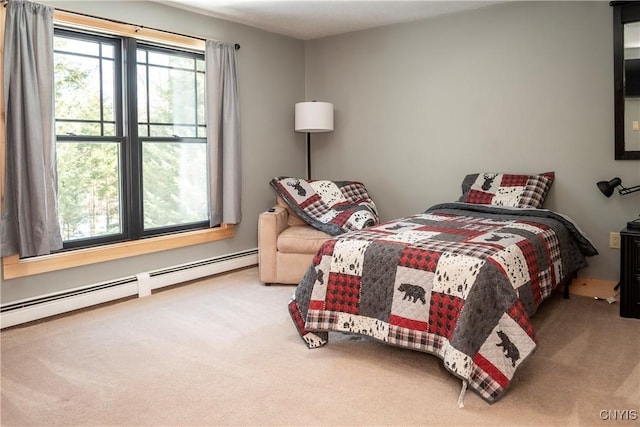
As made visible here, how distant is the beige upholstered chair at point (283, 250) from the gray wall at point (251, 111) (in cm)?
66

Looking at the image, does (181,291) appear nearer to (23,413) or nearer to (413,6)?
(23,413)

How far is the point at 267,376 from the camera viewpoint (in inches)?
100

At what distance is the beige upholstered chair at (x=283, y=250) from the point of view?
4.17 metres

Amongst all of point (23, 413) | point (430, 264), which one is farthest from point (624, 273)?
point (23, 413)

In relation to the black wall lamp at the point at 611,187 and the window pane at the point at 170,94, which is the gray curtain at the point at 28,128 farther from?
the black wall lamp at the point at 611,187

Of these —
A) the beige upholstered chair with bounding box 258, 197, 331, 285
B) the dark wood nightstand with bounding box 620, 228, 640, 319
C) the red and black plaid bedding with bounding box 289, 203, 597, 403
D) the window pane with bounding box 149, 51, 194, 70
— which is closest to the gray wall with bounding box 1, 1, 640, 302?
the window pane with bounding box 149, 51, 194, 70

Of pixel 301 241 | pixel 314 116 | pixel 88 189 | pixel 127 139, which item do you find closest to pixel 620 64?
pixel 314 116

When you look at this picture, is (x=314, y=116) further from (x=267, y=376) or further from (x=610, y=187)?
(x=267, y=376)

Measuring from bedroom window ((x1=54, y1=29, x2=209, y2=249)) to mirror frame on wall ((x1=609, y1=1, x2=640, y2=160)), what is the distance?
10.5 ft

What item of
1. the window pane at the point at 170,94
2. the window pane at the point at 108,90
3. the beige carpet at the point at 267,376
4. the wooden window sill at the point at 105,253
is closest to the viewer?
the beige carpet at the point at 267,376

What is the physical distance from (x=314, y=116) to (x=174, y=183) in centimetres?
143

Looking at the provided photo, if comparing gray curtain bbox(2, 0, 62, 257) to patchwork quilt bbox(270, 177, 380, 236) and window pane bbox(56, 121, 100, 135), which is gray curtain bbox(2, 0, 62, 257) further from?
patchwork quilt bbox(270, 177, 380, 236)

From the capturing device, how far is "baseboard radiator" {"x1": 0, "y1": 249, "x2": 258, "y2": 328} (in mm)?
3346

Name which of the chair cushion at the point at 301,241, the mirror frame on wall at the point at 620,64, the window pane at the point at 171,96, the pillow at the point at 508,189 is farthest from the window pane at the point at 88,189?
the mirror frame on wall at the point at 620,64
